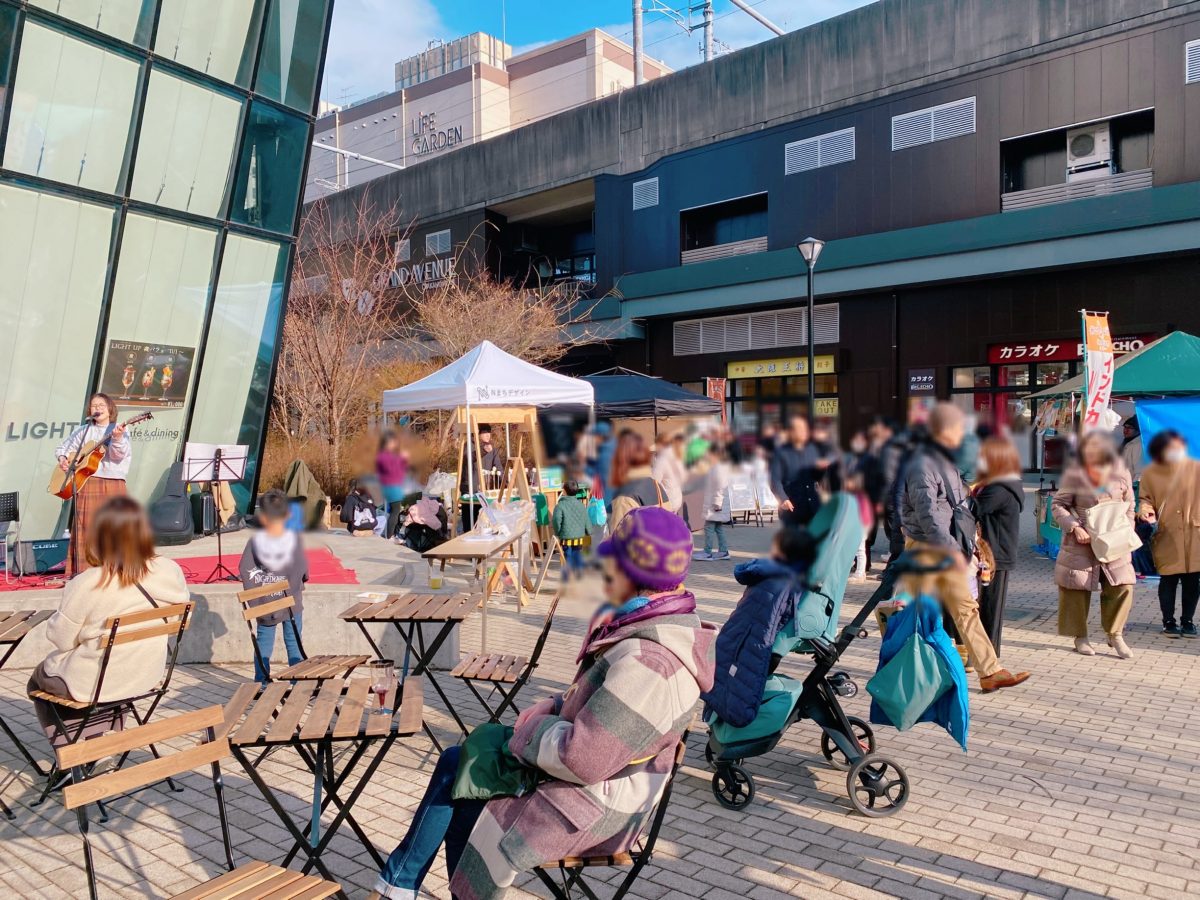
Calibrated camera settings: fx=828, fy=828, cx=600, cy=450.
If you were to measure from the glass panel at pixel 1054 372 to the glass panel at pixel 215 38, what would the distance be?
7.30 feet

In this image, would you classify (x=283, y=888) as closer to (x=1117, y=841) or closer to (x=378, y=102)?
(x=378, y=102)

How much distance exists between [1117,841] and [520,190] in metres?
26.8

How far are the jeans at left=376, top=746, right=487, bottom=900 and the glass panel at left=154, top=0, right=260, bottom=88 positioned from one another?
7.80ft

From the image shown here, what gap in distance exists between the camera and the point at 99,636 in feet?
12.6

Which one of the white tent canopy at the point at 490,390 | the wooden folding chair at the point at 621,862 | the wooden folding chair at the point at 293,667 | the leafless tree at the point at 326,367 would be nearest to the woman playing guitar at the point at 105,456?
the leafless tree at the point at 326,367

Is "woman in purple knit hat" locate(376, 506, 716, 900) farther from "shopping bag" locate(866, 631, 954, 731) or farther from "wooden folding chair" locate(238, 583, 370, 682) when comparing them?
"wooden folding chair" locate(238, 583, 370, 682)

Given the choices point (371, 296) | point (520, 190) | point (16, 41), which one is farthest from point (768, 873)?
point (520, 190)

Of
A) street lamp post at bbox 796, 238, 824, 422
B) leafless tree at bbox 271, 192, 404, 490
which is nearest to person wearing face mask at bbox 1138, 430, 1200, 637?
street lamp post at bbox 796, 238, 824, 422

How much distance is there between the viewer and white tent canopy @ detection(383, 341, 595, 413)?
2.08 m

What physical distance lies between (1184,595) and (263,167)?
798 centimetres

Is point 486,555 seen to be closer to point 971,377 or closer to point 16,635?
point 16,635

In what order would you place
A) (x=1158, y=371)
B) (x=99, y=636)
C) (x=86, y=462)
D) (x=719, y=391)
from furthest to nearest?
(x=99, y=636), (x=86, y=462), (x=1158, y=371), (x=719, y=391)

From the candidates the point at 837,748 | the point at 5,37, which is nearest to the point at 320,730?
the point at 837,748

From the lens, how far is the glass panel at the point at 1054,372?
4.55 ft
